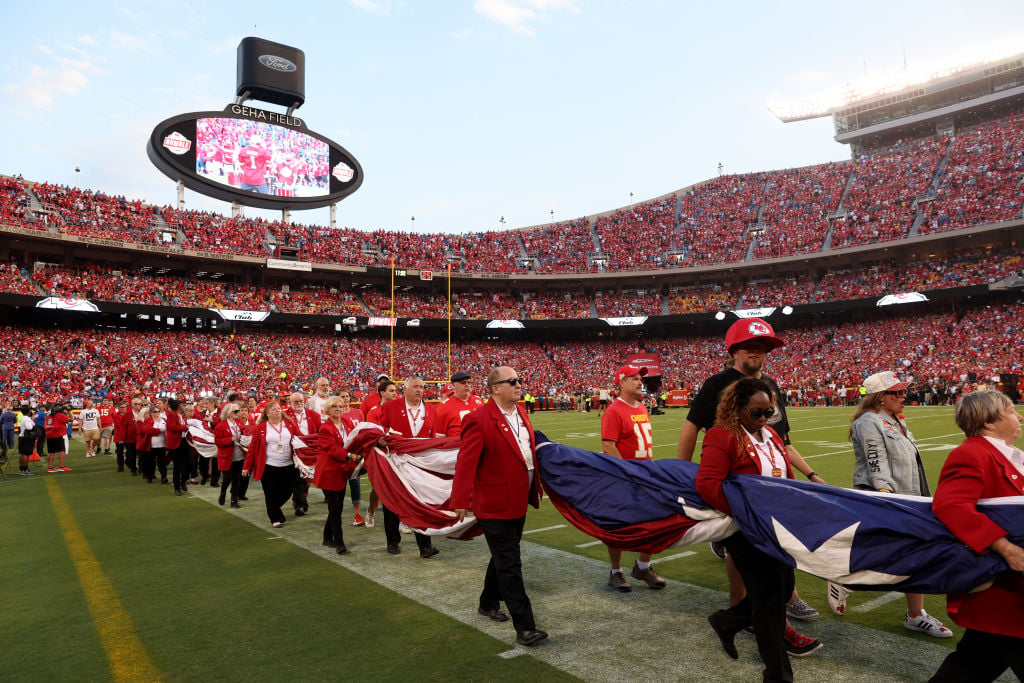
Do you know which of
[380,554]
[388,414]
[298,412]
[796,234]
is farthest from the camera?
[796,234]

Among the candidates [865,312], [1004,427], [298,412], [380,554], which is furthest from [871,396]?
[865,312]

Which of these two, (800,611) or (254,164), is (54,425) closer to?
(800,611)

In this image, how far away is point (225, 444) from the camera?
10.5 metres

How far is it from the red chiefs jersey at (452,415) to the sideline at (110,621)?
385cm

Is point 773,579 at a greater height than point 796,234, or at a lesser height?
lesser

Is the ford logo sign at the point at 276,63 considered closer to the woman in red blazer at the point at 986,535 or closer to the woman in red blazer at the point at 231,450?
the woman in red blazer at the point at 231,450

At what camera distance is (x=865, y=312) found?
4684 centimetres

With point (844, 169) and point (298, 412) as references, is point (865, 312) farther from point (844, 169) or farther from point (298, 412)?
point (298, 412)

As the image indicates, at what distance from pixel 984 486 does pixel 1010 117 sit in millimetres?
71341

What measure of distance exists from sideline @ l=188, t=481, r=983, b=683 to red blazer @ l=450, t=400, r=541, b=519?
94cm

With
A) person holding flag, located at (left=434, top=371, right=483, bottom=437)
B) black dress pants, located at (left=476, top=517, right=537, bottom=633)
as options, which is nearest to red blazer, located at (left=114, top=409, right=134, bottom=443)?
person holding flag, located at (left=434, top=371, right=483, bottom=437)

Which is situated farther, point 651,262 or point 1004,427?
point 651,262

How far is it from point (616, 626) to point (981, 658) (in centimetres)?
249

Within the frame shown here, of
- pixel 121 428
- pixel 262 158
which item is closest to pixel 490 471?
pixel 121 428
